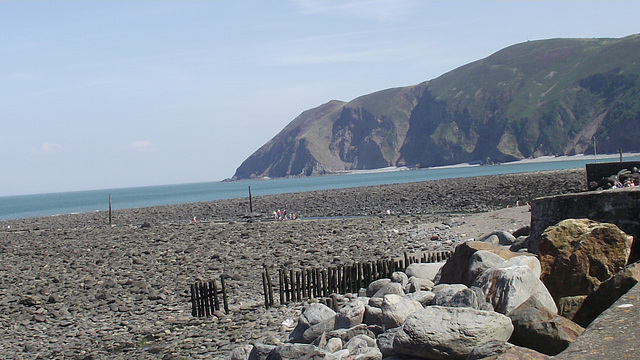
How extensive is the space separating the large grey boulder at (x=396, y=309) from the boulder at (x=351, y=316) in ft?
1.73

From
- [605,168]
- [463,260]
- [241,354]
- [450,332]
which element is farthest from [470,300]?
[605,168]

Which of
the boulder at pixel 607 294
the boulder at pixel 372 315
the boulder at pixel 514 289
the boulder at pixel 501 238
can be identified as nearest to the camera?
the boulder at pixel 607 294

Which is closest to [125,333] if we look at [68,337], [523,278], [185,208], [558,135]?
[68,337]

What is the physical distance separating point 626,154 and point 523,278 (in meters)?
164

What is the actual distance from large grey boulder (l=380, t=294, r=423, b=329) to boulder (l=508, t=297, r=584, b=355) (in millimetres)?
2005

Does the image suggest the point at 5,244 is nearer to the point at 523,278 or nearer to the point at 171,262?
the point at 171,262

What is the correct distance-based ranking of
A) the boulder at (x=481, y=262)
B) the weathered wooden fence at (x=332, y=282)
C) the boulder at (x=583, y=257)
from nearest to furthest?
the boulder at (x=583, y=257) < the boulder at (x=481, y=262) < the weathered wooden fence at (x=332, y=282)

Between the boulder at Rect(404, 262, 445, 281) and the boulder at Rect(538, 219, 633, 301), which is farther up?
the boulder at Rect(538, 219, 633, 301)

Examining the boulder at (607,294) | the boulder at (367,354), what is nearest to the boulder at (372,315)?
the boulder at (367,354)

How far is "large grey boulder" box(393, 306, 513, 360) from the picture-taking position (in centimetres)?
752

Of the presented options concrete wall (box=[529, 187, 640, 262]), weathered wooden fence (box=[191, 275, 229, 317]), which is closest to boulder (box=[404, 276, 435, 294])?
concrete wall (box=[529, 187, 640, 262])

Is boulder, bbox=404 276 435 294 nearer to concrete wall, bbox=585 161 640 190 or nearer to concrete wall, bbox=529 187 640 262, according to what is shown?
concrete wall, bbox=529 187 640 262

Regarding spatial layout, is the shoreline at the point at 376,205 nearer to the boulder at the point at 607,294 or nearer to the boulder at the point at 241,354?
the boulder at the point at 241,354

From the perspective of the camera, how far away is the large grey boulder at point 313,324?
1068cm
